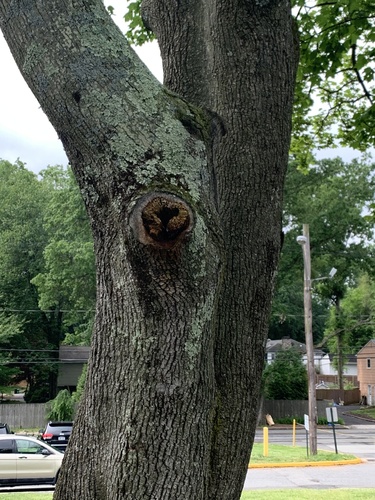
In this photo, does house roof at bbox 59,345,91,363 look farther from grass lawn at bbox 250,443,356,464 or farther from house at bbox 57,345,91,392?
grass lawn at bbox 250,443,356,464

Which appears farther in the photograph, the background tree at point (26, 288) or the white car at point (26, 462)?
the background tree at point (26, 288)

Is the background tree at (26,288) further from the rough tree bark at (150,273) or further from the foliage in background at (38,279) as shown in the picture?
the rough tree bark at (150,273)

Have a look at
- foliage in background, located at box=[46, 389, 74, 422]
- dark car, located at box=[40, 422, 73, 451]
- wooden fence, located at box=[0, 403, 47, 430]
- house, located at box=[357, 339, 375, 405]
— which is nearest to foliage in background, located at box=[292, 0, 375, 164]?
dark car, located at box=[40, 422, 73, 451]

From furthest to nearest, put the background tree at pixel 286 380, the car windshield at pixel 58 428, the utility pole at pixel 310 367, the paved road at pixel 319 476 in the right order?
1. the background tree at pixel 286 380
2. the car windshield at pixel 58 428
3. the utility pole at pixel 310 367
4. the paved road at pixel 319 476

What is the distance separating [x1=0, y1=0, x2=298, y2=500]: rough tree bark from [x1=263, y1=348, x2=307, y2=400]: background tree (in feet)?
120

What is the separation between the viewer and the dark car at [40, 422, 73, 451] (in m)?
20.6

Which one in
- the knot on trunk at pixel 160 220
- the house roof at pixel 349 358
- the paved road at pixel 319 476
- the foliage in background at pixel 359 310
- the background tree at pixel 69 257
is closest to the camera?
the knot on trunk at pixel 160 220

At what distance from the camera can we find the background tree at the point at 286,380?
3912cm

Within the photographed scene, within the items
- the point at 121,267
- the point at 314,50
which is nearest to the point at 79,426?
the point at 121,267

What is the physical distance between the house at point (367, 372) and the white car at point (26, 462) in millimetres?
48084

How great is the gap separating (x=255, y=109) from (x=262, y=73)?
21 cm

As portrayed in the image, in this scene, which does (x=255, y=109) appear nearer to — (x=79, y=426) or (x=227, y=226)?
(x=227, y=226)

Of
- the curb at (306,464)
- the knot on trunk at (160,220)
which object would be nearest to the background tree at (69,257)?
the curb at (306,464)

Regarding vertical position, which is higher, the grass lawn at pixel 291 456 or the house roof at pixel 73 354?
the house roof at pixel 73 354
